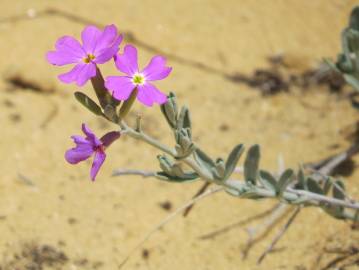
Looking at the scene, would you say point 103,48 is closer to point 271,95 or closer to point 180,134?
point 180,134

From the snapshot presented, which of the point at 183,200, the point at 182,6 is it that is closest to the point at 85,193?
the point at 183,200

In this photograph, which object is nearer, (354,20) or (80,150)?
(80,150)

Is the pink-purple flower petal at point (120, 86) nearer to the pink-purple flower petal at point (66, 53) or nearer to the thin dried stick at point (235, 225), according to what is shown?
the pink-purple flower petal at point (66, 53)

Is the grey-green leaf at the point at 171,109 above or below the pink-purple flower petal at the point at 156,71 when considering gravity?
below

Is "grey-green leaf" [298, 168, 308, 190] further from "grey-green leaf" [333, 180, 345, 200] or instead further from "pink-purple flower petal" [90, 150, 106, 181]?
"pink-purple flower petal" [90, 150, 106, 181]

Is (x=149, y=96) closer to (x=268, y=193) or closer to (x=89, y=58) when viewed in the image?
(x=89, y=58)

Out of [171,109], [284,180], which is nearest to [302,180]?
[284,180]

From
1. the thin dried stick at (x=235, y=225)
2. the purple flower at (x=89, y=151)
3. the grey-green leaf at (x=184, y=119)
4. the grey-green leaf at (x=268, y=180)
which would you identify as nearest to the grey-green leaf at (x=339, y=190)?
the grey-green leaf at (x=268, y=180)
